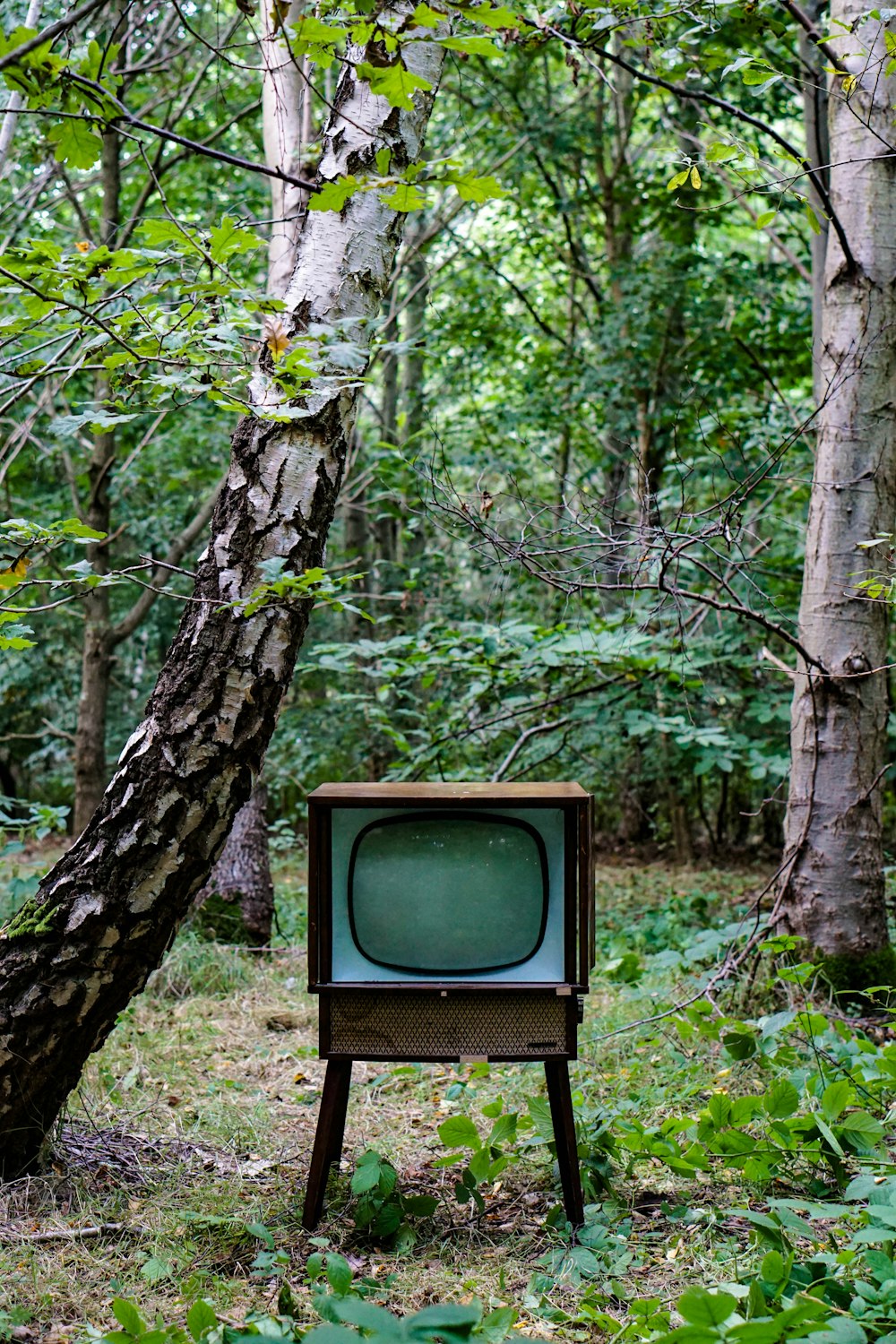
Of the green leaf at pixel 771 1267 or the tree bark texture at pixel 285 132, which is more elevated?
the tree bark texture at pixel 285 132

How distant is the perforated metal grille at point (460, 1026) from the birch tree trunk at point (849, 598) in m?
1.63

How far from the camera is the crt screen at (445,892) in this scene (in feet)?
7.02

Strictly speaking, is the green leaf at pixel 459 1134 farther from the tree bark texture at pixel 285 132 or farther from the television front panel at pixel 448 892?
the tree bark texture at pixel 285 132

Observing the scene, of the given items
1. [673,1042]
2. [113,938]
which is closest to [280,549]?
A: [113,938]

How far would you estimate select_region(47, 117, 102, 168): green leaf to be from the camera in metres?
1.70

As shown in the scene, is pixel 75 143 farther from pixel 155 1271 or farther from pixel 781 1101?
pixel 781 1101

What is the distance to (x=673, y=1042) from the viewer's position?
3.21 meters

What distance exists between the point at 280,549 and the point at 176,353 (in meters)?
0.45

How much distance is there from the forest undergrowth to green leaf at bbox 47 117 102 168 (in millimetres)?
1744

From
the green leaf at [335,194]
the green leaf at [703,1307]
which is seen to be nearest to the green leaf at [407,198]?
the green leaf at [335,194]

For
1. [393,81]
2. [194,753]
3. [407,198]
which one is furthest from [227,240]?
[194,753]

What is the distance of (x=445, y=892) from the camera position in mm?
2148

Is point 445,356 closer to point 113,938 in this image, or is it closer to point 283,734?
point 283,734

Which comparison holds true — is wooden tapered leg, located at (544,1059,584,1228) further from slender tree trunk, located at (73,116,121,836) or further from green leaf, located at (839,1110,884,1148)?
slender tree trunk, located at (73,116,121,836)
